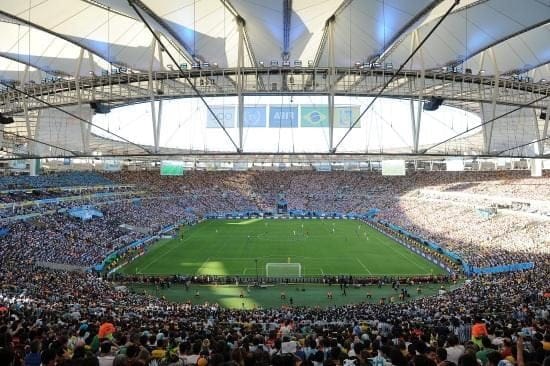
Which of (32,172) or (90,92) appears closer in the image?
(90,92)

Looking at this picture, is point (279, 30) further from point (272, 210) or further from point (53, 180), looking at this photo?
point (272, 210)

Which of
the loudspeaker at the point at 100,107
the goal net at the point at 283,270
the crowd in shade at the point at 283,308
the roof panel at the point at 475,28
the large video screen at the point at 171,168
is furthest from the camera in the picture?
the large video screen at the point at 171,168

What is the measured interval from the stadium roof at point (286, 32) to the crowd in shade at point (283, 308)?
9.35 metres

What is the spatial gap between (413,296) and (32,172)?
44804mm

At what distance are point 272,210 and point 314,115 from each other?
134ft

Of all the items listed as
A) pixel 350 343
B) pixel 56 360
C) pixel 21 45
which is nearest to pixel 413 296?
pixel 350 343

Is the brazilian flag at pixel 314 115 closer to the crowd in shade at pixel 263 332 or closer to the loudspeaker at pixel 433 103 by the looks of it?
the loudspeaker at pixel 433 103

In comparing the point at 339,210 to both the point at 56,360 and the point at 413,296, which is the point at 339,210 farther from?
the point at 56,360

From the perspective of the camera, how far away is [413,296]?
28.8 m

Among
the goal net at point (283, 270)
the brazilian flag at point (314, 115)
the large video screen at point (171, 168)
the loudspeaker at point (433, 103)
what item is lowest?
the goal net at point (283, 270)

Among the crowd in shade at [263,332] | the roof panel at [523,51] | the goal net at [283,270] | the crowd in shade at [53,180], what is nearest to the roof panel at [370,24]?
the roof panel at [523,51]

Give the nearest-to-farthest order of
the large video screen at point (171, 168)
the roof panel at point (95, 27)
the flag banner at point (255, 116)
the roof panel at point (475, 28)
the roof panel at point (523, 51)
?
1. the roof panel at point (475, 28)
2. the roof panel at point (95, 27)
3. the roof panel at point (523, 51)
4. the flag banner at point (255, 116)
5. the large video screen at point (171, 168)

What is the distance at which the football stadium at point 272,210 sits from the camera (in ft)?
34.7

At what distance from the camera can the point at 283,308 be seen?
22.5 m
